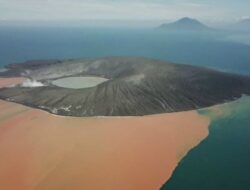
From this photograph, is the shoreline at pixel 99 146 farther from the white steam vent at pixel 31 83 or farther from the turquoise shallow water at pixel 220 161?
the white steam vent at pixel 31 83

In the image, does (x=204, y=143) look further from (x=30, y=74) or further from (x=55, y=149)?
(x=30, y=74)

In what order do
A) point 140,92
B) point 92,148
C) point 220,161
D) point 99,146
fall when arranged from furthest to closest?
point 140,92, point 99,146, point 92,148, point 220,161

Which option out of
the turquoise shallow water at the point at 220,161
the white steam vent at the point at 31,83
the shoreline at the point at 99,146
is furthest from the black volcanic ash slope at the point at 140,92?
the turquoise shallow water at the point at 220,161

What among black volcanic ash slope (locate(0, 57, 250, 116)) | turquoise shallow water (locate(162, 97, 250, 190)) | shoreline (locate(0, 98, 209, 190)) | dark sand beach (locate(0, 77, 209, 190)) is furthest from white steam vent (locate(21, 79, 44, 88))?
turquoise shallow water (locate(162, 97, 250, 190))

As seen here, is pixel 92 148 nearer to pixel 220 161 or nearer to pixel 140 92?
pixel 220 161

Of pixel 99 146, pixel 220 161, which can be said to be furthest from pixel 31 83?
pixel 220 161

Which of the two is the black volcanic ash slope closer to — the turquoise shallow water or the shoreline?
the shoreline
